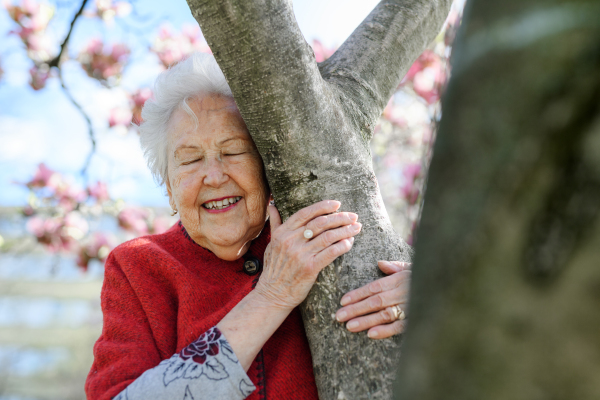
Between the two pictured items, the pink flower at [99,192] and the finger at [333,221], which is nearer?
the finger at [333,221]

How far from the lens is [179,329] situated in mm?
1771

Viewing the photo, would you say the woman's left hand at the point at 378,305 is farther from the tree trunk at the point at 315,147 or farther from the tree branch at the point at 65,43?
the tree branch at the point at 65,43

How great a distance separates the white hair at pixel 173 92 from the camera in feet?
6.51

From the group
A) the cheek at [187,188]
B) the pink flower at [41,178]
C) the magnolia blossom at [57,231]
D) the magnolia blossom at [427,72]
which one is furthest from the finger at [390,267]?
the magnolia blossom at [427,72]

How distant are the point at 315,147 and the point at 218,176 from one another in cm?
63

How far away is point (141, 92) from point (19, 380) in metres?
14.7

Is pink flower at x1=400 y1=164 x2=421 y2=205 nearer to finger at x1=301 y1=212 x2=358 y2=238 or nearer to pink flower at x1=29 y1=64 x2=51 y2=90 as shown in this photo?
finger at x1=301 y1=212 x2=358 y2=238

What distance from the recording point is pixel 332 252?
1.40 m

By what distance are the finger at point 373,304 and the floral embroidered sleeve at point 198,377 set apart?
0.44 meters

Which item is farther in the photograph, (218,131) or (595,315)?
(218,131)

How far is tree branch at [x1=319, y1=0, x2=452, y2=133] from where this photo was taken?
1715 mm

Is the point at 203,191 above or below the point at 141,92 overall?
below

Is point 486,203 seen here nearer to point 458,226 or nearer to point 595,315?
point 458,226

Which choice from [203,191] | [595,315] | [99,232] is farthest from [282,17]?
[99,232]
